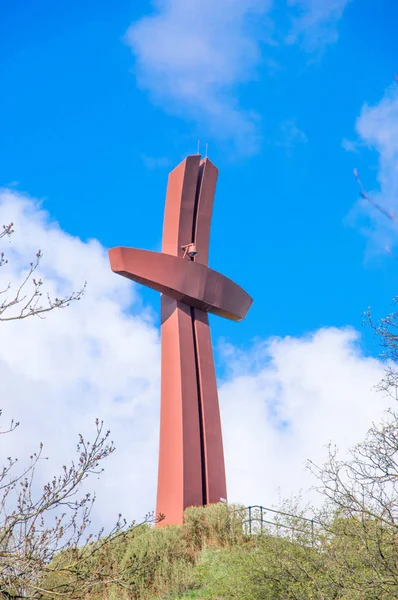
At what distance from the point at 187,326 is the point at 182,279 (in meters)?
1.23

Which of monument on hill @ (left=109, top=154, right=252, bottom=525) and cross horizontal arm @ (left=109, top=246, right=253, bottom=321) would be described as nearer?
monument on hill @ (left=109, top=154, right=252, bottom=525)

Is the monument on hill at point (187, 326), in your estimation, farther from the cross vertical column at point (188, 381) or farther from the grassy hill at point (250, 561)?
the grassy hill at point (250, 561)

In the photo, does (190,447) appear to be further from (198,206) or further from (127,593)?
(198,206)

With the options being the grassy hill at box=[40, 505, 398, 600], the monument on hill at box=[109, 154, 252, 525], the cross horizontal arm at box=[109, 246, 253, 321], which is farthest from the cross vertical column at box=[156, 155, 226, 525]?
the grassy hill at box=[40, 505, 398, 600]

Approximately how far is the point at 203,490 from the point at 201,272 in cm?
543

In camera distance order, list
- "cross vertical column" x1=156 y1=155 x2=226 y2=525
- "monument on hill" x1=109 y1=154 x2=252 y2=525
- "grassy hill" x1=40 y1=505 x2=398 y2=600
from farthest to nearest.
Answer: "monument on hill" x1=109 y1=154 x2=252 y2=525 → "cross vertical column" x1=156 y1=155 x2=226 y2=525 → "grassy hill" x1=40 y1=505 x2=398 y2=600

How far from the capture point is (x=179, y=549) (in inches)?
517

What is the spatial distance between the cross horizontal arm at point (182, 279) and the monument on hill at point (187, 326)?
2 centimetres

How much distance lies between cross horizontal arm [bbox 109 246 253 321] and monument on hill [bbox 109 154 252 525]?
2 centimetres

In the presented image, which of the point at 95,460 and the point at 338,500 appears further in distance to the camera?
the point at 338,500

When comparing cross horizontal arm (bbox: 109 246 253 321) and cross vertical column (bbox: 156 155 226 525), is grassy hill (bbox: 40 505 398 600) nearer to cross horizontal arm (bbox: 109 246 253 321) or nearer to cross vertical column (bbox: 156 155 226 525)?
cross vertical column (bbox: 156 155 226 525)

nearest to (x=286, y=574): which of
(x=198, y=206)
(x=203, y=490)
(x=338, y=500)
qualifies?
(x=338, y=500)

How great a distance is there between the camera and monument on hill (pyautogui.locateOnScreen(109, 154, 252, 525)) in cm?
1562

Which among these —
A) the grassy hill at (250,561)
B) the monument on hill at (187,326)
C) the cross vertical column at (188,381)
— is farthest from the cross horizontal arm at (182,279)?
the grassy hill at (250,561)
